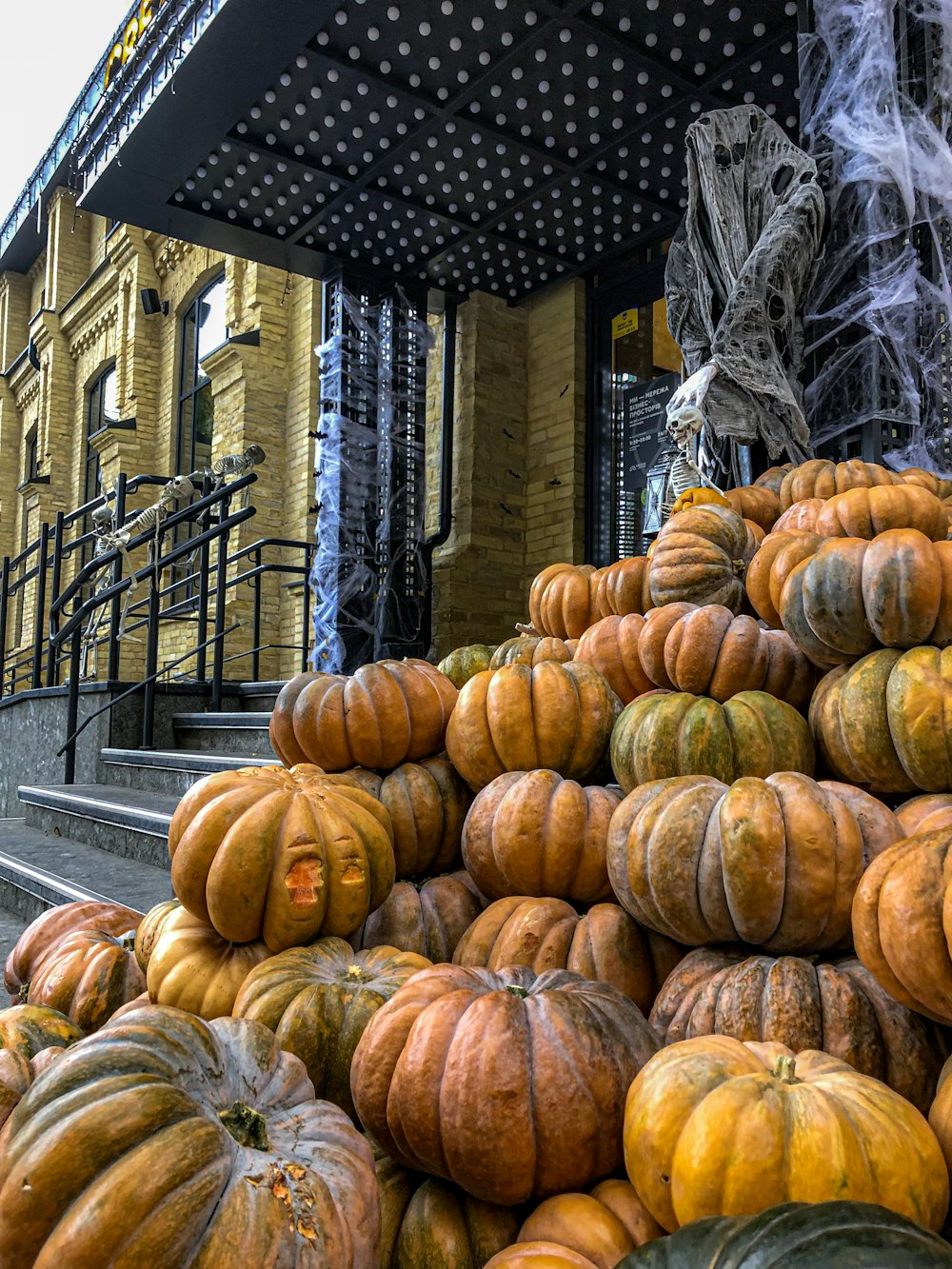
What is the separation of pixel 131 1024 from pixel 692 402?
10.4ft

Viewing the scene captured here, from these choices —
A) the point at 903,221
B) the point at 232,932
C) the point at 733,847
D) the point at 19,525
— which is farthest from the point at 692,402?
the point at 19,525

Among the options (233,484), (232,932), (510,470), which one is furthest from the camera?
(510,470)

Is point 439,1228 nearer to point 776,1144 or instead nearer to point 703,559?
point 776,1144

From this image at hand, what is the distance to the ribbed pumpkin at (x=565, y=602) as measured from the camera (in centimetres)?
340

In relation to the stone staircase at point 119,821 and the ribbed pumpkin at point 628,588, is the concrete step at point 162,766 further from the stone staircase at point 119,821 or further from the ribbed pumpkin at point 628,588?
the ribbed pumpkin at point 628,588

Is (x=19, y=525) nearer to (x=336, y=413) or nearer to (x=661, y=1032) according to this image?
(x=336, y=413)

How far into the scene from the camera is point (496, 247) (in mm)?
7660

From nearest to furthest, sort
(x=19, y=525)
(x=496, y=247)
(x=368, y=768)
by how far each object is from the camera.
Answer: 1. (x=368, y=768)
2. (x=496, y=247)
3. (x=19, y=525)

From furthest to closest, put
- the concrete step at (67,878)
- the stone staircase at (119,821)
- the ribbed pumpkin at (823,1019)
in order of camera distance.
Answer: the stone staircase at (119,821)
the concrete step at (67,878)
the ribbed pumpkin at (823,1019)

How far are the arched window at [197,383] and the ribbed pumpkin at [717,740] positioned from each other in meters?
11.1

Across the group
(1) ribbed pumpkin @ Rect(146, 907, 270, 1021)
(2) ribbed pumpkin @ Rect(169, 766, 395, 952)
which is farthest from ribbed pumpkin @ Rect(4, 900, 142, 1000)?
(2) ribbed pumpkin @ Rect(169, 766, 395, 952)

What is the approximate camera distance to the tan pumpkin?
264 cm

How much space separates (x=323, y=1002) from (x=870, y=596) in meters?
1.49

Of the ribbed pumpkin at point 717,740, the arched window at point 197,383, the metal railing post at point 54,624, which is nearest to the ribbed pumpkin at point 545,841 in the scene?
the ribbed pumpkin at point 717,740
